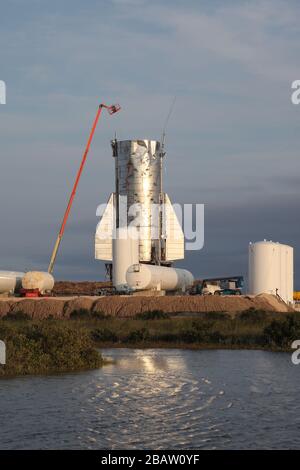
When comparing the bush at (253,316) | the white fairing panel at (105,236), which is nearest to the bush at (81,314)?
the bush at (253,316)

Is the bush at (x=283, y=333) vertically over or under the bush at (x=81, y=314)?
under

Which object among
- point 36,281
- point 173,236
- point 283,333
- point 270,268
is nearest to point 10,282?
point 36,281

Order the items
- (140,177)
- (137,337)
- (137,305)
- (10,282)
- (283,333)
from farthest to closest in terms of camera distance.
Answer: (140,177) → (10,282) → (137,305) → (137,337) → (283,333)

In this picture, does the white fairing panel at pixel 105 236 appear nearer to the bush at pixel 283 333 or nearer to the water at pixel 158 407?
the bush at pixel 283 333

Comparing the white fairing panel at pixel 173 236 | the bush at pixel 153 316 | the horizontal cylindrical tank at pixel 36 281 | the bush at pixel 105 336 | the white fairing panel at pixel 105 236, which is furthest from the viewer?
the white fairing panel at pixel 173 236

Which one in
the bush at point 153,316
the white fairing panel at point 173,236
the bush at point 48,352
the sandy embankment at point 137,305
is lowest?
the bush at point 48,352

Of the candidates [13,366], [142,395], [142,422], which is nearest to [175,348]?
[13,366]

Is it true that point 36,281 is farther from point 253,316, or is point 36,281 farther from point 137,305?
point 253,316

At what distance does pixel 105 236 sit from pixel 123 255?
719 cm

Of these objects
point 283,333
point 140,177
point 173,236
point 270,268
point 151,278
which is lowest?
point 283,333

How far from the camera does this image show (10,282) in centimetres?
8075

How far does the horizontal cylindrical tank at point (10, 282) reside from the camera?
80144mm

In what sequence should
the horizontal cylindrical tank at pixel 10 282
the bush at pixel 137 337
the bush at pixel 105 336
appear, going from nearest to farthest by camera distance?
the bush at pixel 137 337, the bush at pixel 105 336, the horizontal cylindrical tank at pixel 10 282
